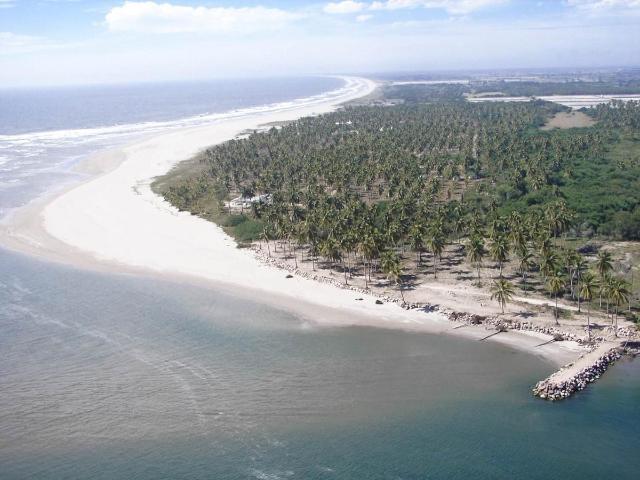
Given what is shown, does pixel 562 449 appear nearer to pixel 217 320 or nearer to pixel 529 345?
pixel 529 345

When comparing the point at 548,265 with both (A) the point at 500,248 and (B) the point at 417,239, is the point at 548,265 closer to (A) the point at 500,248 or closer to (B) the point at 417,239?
(A) the point at 500,248

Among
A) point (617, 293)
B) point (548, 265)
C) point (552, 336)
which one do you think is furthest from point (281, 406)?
point (548, 265)

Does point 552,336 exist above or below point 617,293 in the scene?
below

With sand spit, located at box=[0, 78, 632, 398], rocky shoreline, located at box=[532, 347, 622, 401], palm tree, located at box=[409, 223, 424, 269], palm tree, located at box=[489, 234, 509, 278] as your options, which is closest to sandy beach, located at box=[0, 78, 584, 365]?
sand spit, located at box=[0, 78, 632, 398]

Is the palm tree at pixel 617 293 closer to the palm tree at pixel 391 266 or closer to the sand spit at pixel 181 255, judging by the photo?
the sand spit at pixel 181 255

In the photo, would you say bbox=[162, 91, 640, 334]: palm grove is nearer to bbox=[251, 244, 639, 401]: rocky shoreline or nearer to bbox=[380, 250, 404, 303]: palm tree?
bbox=[380, 250, 404, 303]: palm tree

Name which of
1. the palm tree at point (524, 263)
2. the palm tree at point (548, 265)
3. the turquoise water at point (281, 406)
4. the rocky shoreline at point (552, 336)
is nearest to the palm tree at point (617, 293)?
the rocky shoreline at point (552, 336)
